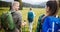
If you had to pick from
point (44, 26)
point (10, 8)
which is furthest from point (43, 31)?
point (10, 8)

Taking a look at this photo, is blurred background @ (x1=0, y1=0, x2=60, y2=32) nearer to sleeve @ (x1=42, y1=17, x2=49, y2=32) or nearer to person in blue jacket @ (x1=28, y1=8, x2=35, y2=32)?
person in blue jacket @ (x1=28, y1=8, x2=35, y2=32)

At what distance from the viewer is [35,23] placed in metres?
4.75

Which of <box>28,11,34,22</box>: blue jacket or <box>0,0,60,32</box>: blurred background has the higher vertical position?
<box>0,0,60,32</box>: blurred background

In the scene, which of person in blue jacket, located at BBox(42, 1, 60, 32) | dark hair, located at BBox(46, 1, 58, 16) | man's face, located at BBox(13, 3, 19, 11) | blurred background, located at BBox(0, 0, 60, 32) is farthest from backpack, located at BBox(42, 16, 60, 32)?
man's face, located at BBox(13, 3, 19, 11)

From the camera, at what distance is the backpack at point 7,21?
187 inches

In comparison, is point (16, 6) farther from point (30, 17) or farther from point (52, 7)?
point (52, 7)

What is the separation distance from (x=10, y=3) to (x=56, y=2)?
2.91ft

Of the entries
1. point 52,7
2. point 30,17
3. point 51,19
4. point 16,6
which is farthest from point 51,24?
point 16,6

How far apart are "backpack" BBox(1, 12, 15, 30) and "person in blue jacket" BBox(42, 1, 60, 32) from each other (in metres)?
0.63

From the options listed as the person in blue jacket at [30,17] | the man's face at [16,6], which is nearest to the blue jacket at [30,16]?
the person in blue jacket at [30,17]

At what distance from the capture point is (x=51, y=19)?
4.43 meters

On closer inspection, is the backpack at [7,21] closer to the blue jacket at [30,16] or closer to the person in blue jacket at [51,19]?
the blue jacket at [30,16]

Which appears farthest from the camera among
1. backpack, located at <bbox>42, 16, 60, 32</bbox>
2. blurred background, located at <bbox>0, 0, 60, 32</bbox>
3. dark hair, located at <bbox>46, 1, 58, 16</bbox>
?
blurred background, located at <bbox>0, 0, 60, 32</bbox>

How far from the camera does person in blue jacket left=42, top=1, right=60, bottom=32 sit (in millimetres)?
4398
